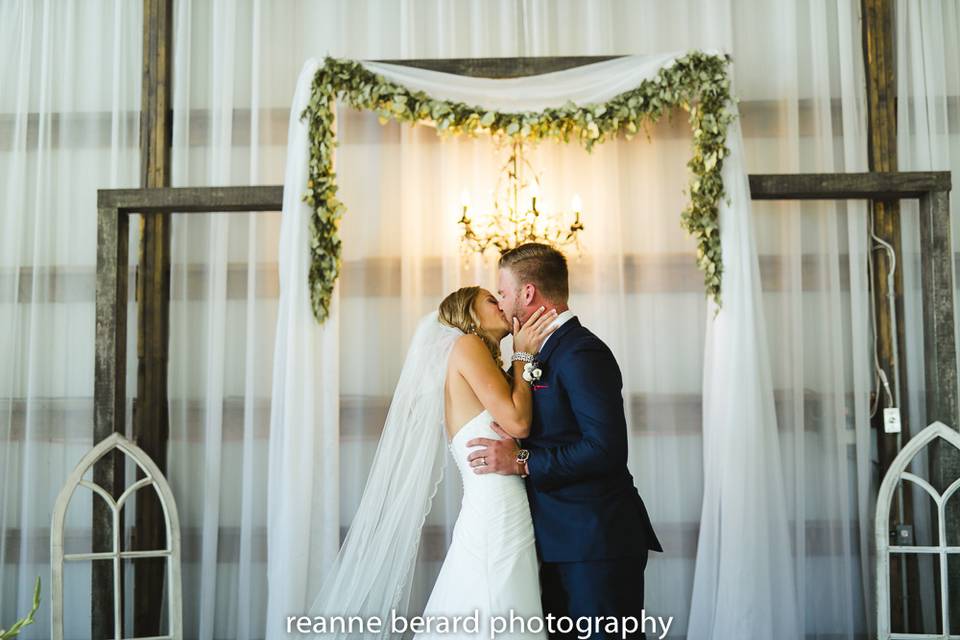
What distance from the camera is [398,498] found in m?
2.80

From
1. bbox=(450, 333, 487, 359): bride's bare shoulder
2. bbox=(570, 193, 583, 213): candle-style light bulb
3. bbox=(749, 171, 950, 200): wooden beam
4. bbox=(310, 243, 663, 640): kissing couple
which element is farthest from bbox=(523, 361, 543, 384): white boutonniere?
bbox=(749, 171, 950, 200): wooden beam

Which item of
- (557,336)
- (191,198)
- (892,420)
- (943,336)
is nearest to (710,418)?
(892,420)

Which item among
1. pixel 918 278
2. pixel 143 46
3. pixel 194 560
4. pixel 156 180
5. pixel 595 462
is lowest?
pixel 194 560

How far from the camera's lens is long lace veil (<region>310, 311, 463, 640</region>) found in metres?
2.78

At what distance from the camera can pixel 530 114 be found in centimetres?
337

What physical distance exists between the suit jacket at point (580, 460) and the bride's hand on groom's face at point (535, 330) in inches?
1.3

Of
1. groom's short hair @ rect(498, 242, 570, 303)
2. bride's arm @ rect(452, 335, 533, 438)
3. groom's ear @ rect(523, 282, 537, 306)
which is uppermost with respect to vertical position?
groom's short hair @ rect(498, 242, 570, 303)

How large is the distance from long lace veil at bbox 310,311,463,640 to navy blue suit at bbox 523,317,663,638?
1.33 ft

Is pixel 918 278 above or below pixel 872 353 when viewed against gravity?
above

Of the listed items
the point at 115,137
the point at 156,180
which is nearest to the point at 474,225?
the point at 156,180

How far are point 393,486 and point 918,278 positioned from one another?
2640 mm

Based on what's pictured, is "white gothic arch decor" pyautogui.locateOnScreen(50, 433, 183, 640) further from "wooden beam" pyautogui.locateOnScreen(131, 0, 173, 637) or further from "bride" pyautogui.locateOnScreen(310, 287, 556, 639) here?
"bride" pyautogui.locateOnScreen(310, 287, 556, 639)

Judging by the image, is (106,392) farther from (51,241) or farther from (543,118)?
(543,118)

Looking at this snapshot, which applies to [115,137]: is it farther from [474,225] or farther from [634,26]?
[634,26]
